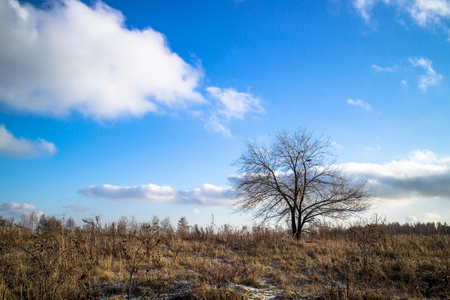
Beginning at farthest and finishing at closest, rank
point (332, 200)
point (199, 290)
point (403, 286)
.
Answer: point (332, 200)
point (403, 286)
point (199, 290)

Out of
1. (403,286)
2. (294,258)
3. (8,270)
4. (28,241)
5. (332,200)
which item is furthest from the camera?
(332,200)

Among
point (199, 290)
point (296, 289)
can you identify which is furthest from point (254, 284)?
point (199, 290)

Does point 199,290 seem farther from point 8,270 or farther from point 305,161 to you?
point 305,161

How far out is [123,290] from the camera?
247 inches

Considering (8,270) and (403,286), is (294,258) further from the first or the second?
(8,270)

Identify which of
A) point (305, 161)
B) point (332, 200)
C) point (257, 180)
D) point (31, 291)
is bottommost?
point (31, 291)

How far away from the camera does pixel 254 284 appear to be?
23.5ft

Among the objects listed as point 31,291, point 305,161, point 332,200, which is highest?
point 305,161

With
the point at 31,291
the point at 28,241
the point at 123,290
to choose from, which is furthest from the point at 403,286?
the point at 28,241

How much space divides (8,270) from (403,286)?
10787 millimetres

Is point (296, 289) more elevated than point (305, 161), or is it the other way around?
point (305, 161)

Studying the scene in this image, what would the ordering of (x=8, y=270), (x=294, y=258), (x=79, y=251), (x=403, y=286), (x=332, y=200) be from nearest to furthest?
(x=403, y=286) → (x=8, y=270) → (x=79, y=251) → (x=294, y=258) → (x=332, y=200)

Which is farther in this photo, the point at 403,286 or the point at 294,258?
the point at 294,258

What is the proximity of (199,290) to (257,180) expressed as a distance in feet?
39.1
